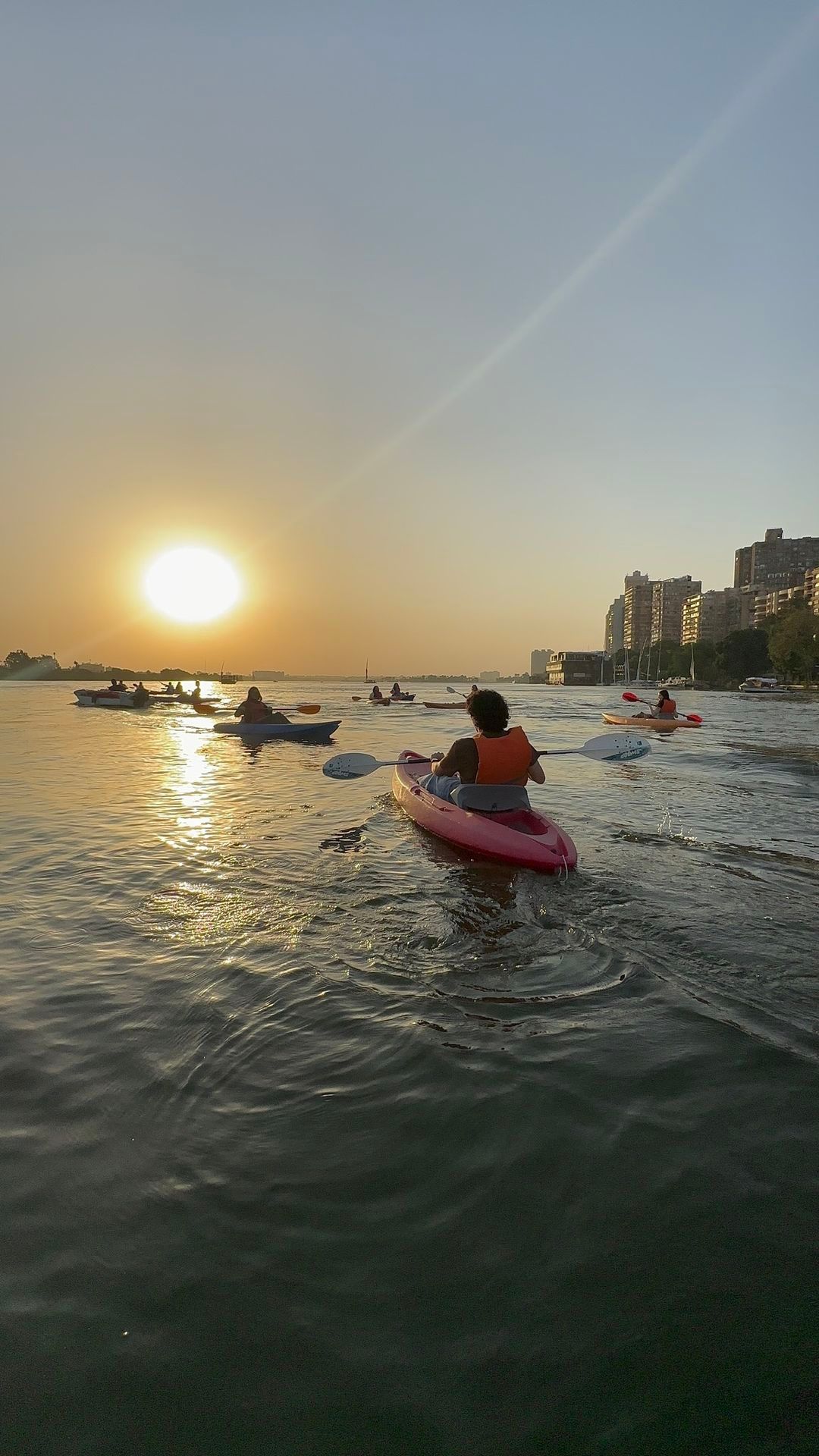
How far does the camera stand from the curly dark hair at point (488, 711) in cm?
905

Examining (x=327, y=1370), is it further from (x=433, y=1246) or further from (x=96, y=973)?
(x=96, y=973)

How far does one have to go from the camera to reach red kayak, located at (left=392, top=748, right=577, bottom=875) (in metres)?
8.20

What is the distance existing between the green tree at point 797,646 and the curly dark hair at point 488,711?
98782 millimetres

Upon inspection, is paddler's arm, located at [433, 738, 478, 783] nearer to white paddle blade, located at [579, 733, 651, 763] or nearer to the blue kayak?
white paddle blade, located at [579, 733, 651, 763]

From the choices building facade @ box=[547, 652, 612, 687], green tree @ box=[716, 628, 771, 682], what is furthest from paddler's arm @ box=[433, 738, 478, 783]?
building facade @ box=[547, 652, 612, 687]

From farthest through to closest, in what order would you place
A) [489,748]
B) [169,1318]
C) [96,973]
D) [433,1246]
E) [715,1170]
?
1. [489,748]
2. [96,973]
3. [715,1170]
4. [433,1246]
5. [169,1318]

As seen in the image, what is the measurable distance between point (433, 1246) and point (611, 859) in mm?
7051

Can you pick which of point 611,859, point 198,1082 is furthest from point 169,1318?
point 611,859

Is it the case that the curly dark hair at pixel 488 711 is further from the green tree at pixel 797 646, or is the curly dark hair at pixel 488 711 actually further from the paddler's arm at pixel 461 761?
the green tree at pixel 797 646

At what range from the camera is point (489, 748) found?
897 centimetres

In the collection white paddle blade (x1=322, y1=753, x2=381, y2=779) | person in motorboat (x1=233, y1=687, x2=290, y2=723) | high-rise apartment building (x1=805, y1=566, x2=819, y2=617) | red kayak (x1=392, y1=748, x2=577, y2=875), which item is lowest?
red kayak (x1=392, y1=748, x2=577, y2=875)

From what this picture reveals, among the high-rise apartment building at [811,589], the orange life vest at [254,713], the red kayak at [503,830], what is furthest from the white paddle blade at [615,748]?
the high-rise apartment building at [811,589]

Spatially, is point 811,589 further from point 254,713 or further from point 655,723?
point 254,713

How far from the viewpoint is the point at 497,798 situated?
360 inches
